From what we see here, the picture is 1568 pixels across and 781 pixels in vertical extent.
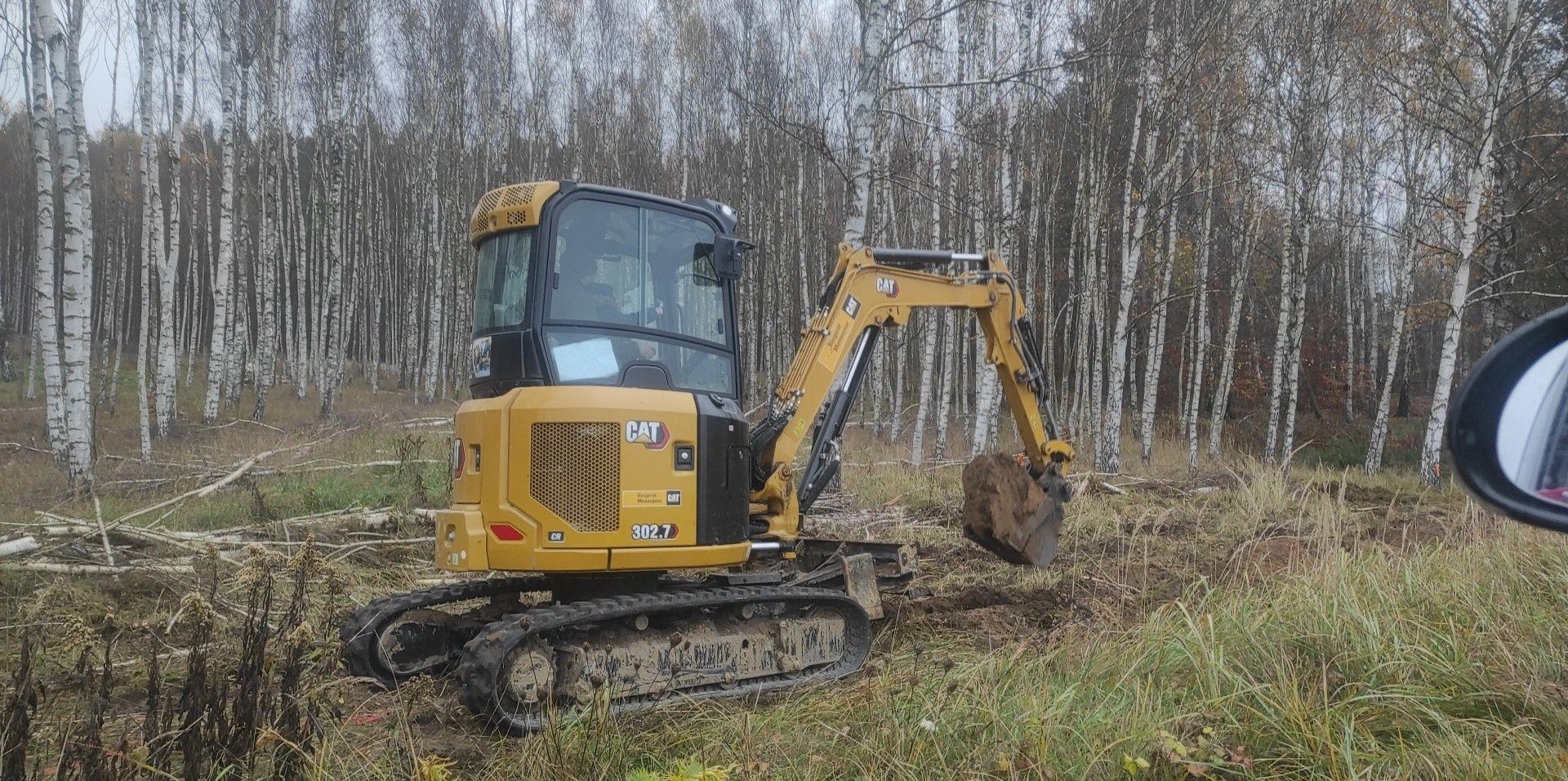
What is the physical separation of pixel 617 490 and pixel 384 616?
1.44 meters

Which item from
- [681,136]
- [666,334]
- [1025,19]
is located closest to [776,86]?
[681,136]

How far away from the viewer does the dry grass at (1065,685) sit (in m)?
3.49

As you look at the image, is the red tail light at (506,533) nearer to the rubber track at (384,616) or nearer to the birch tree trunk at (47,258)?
the rubber track at (384,616)

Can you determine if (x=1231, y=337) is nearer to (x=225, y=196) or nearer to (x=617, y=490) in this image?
(x=617, y=490)

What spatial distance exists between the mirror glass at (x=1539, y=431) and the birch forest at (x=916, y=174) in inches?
330

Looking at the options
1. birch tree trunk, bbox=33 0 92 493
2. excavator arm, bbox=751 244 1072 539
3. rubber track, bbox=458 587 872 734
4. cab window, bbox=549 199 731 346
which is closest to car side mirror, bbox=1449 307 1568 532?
rubber track, bbox=458 587 872 734

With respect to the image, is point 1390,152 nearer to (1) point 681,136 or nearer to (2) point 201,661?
(1) point 681,136

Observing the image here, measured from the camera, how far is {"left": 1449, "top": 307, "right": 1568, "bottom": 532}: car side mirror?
163 cm

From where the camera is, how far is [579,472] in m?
5.26

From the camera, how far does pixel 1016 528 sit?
704 cm

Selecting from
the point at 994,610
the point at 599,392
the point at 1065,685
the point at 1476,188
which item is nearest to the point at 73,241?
the point at 599,392

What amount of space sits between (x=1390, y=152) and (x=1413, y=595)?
20022 millimetres

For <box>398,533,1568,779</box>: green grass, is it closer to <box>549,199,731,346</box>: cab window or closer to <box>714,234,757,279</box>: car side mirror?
<box>549,199,731,346</box>: cab window

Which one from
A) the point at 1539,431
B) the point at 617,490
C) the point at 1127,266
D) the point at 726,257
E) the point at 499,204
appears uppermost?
the point at 1127,266
